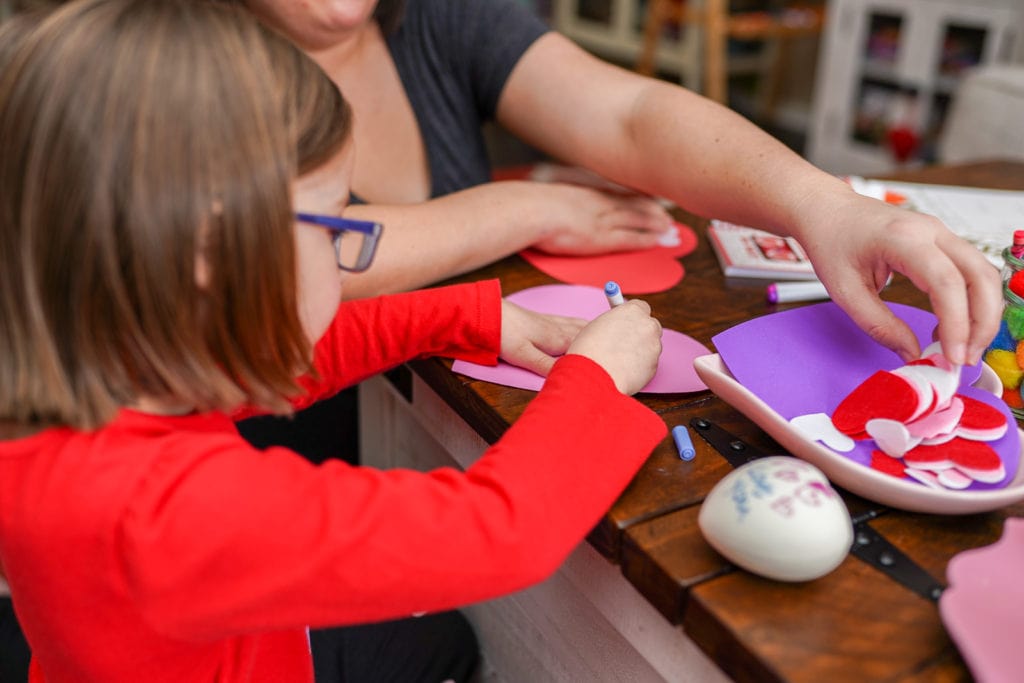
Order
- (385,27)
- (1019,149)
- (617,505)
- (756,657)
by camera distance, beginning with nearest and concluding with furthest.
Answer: (756,657) → (617,505) → (385,27) → (1019,149)

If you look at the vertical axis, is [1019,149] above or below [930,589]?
below

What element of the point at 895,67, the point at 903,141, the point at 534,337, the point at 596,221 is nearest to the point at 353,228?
the point at 534,337

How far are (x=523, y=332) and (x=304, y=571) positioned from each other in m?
0.35

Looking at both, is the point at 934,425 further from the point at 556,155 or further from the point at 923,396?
the point at 556,155

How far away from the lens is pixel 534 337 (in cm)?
83

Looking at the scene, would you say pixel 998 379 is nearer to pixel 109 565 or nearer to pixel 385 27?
pixel 109 565

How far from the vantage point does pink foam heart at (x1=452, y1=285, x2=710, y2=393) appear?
77 centimetres

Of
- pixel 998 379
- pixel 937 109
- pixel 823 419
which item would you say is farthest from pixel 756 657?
pixel 937 109

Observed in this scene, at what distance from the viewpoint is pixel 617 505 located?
2.04 ft

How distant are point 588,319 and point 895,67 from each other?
124 inches

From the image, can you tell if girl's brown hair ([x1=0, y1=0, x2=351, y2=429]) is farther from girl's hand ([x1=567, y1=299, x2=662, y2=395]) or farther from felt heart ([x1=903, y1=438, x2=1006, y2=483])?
felt heart ([x1=903, y1=438, x2=1006, y2=483])

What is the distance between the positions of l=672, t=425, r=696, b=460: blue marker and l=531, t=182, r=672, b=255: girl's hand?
39 centimetres

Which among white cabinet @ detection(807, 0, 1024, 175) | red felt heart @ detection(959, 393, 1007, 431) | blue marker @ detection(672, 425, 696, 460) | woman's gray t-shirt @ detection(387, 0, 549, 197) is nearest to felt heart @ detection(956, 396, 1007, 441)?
red felt heart @ detection(959, 393, 1007, 431)

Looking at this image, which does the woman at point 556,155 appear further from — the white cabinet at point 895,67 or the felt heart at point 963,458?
the white cabinet at point 895,67
